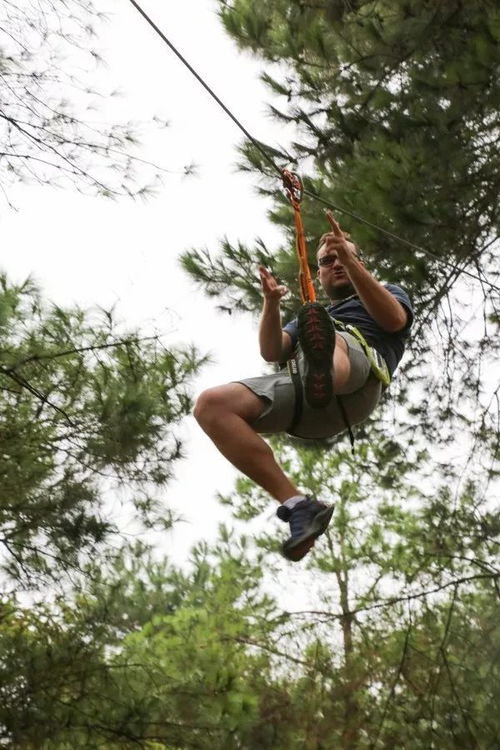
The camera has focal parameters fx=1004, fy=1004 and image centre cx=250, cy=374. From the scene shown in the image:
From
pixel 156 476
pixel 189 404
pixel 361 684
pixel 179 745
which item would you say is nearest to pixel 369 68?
pixel 189 404

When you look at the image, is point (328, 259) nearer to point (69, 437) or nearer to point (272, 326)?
point (272, 326)

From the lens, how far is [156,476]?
4.99 metres

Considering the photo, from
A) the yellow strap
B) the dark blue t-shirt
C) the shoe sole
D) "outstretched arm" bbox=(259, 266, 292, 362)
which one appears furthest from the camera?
the dark blue t-shirt

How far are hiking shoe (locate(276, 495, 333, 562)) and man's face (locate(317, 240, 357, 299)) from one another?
76 cm

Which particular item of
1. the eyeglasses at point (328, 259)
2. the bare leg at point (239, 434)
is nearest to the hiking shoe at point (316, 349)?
the bare leg at point (239, 434)

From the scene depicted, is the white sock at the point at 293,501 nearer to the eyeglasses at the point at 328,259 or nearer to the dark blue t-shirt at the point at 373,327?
the dark blue t-shirt at the point at 373,327

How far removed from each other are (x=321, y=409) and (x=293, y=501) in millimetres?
270

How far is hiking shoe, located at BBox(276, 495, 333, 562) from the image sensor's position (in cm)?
243

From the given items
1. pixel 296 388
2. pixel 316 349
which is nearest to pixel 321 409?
pixel 296 388

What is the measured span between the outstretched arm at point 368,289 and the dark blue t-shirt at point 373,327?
55mm

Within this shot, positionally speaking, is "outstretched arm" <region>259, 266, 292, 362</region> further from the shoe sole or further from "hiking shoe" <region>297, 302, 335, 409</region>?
the shoe sole

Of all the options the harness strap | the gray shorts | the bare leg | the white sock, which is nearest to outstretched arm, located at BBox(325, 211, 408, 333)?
the gray shorts

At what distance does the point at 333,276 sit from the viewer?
9.71 feet

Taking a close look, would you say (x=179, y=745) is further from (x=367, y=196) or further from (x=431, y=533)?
(x=367, y=196)
